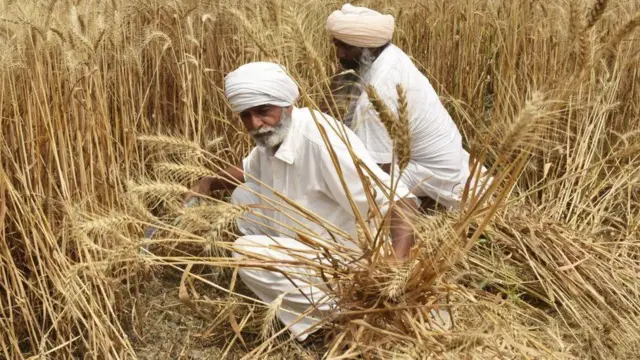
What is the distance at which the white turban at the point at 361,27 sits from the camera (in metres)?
2.78

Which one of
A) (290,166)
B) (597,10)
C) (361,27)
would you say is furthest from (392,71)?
(597,10)

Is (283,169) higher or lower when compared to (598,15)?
lower

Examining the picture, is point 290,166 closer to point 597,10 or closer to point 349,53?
point 349,53

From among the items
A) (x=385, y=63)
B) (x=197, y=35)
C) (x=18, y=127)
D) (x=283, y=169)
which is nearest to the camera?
(x=18, y=127)

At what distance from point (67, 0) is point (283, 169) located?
110cm

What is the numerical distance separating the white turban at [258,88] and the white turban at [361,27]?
0.61 metres

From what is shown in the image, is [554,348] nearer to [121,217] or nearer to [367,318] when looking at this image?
[367,318]

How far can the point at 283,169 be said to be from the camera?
2.32 m

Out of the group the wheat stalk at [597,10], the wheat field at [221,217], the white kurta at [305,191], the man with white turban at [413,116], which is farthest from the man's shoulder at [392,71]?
the wheat stalk at [597,10]

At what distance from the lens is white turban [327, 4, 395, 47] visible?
9.12 ft

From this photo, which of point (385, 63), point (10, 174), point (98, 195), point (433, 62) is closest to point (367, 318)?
point (98, 195)

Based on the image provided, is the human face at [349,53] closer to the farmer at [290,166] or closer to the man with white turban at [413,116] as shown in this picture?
the man with white turban at [413,116]

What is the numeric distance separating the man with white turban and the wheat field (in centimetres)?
24

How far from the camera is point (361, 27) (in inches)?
110
